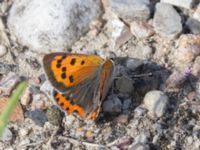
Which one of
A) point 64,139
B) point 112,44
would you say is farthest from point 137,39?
point 64,139

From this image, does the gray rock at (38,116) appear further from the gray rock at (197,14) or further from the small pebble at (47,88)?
the gray rock at (197,14)

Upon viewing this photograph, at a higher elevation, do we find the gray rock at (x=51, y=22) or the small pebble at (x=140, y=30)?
the gray rock at (x=51, y=22)

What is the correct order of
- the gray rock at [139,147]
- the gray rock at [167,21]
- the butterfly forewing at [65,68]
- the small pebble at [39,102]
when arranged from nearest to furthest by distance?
the butterfly forewing at [65,68] < the gray rock at [139,147] < the small pebble at [39,102] < the gray rock at [167,21]

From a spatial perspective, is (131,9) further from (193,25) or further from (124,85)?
(124,85)

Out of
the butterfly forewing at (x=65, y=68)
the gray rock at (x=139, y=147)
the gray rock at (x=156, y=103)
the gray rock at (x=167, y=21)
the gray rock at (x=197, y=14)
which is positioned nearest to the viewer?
the butterfly forewing at (x=65, y=68)

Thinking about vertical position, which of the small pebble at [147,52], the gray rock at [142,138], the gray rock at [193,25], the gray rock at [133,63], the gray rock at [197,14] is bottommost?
the gray rock at [142,138]


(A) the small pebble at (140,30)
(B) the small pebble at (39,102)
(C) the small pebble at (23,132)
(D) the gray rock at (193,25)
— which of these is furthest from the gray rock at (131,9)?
(C) the small pebble at (23,132)

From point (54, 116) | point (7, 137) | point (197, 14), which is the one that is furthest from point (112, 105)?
point (197, 14)

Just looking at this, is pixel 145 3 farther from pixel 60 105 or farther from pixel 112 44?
pixel 60 105
